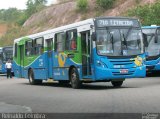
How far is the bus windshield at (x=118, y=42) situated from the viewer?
69.4 ft

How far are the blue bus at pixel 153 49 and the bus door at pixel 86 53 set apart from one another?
10.1 m

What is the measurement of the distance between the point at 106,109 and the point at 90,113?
0.90 metres

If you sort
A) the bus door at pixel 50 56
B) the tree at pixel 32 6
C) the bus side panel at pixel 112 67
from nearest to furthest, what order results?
the bus side panel at pixel 112 67
the bus door at pixel 50 56
the tree at pixel 32 6

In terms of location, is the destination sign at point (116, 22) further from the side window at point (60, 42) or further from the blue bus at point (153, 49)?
the blue bus at point (153, 49)

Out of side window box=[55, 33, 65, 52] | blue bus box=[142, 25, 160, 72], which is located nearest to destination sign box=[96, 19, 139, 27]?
side window box=[55, 33, 65, 52]

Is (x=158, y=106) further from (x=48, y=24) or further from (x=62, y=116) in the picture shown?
(x=48, y=24)

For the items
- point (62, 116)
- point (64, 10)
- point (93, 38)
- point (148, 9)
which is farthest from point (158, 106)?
point (64, 10)

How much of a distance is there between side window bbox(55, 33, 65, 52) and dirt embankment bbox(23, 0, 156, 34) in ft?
142

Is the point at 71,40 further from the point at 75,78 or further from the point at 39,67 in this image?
the point at 39,67

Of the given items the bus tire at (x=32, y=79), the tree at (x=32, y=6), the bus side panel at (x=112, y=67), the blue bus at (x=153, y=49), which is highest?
the tree at (x=32, y=6)

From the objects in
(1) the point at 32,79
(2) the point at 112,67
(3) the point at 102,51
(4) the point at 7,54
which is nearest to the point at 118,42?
(3) the point at 102,51

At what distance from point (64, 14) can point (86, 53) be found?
61.4 m

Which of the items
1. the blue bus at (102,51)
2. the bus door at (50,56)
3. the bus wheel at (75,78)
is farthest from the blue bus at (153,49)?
the bus wheel at (75,78)

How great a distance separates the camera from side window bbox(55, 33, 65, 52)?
79.9ft
